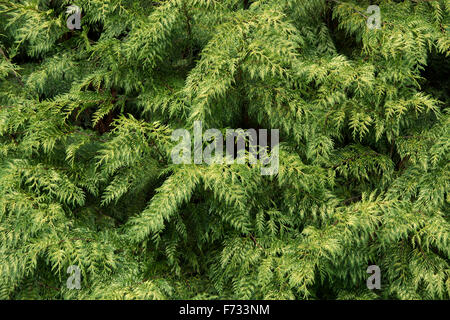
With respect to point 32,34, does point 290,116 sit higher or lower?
lower

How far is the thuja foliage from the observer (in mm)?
1376

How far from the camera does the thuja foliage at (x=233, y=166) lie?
4.51ft

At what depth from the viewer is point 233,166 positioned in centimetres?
137

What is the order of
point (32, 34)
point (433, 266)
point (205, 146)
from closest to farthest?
1. point (433, 266)
2. point (205, 146)
3. point (32, 34)

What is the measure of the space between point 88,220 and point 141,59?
68 cm

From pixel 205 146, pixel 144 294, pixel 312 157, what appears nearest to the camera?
pixel 144 294

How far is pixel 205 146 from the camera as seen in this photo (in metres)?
1.49

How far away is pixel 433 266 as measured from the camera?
4.54 feet
